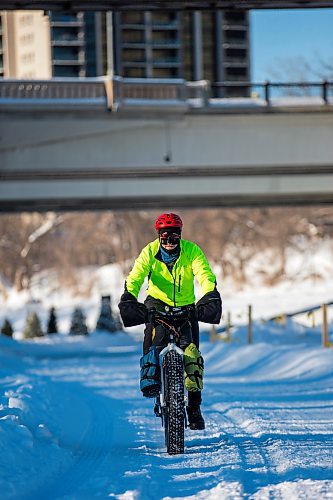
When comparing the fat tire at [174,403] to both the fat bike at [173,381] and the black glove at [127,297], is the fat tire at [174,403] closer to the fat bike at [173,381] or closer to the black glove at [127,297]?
the fat bike at [173,381]

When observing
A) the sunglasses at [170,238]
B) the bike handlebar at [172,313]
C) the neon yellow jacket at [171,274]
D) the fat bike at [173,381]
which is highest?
the sunglasses at [170,238]

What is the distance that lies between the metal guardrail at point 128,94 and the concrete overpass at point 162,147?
0.22 feet

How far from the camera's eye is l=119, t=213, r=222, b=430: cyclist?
8.31 m

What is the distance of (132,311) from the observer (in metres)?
8.12

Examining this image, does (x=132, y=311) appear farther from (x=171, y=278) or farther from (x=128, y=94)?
(x=128, y=94)

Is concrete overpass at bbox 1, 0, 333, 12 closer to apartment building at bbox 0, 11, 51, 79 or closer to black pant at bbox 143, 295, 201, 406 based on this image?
black pant at bbox 143, 295, 201, 406

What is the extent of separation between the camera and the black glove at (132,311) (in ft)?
26.7

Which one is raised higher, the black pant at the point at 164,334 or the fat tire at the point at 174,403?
the black pant at the point at 164,334

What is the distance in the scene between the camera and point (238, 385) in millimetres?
15539

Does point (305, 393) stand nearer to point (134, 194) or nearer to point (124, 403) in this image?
point (124, 403)

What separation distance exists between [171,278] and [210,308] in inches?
20.1

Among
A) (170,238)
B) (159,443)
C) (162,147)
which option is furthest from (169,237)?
(162,147)

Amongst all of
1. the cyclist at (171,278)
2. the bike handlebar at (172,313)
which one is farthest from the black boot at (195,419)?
the bike handlebar at (172,313)

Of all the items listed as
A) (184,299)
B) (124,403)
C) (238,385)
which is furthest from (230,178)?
(184,299)
